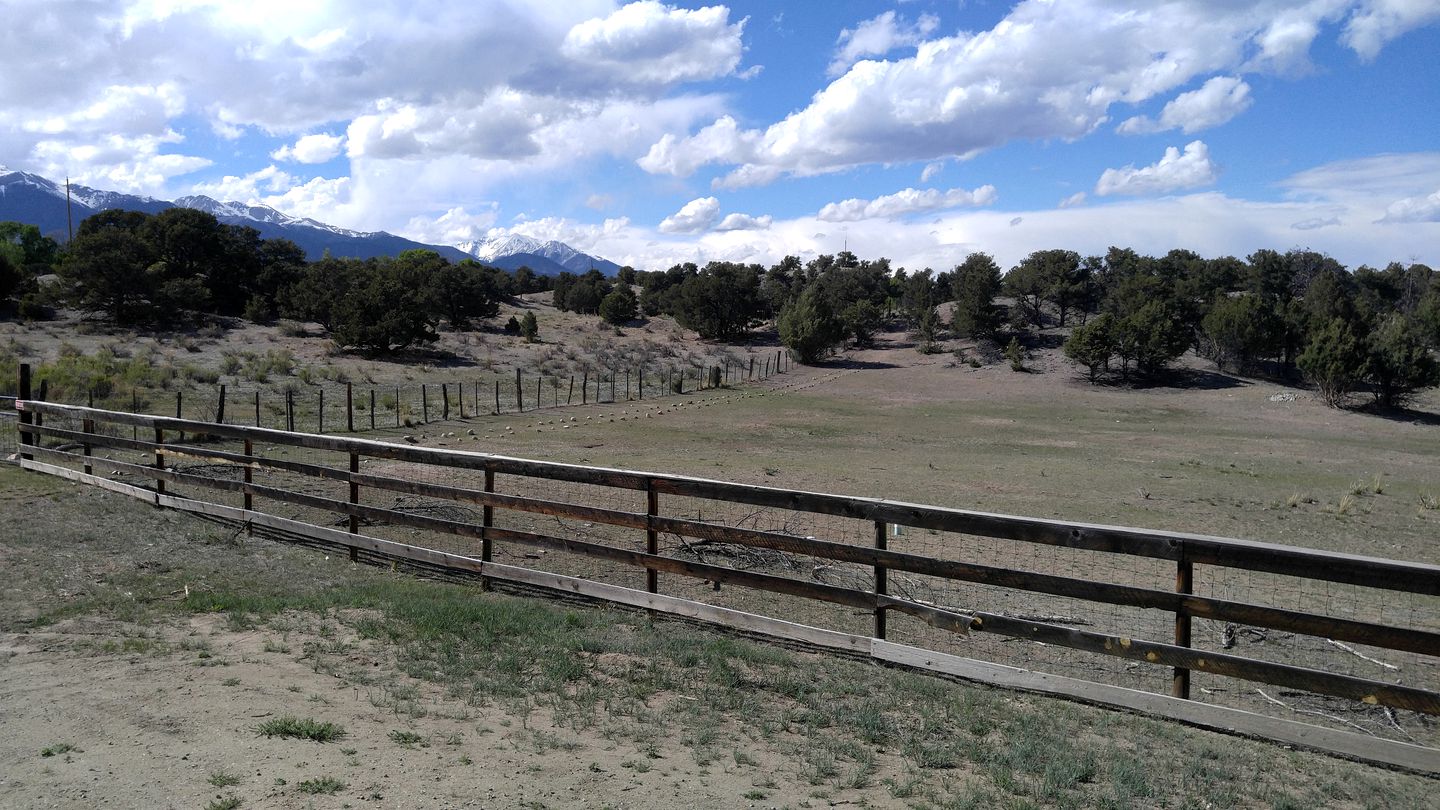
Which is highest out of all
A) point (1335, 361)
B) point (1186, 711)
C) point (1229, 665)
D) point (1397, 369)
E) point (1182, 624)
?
point (1335, 361)

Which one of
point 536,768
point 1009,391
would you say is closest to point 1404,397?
point 1009,391

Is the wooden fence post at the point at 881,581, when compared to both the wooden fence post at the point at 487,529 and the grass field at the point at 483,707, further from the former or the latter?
the wooden fence post at the point at 487,529

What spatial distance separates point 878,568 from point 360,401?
29.9 metres

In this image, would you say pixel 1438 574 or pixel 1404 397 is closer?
pixel 1438 574

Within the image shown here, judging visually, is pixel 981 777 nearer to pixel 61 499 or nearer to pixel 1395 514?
pixel 61 499

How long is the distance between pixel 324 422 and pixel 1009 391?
39.5 meters

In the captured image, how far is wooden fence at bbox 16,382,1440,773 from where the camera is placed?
513 centimetres

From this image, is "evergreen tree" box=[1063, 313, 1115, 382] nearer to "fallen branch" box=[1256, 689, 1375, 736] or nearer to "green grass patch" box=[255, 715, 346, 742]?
"fallen branch" box=[1256, 689, 1375, 736]

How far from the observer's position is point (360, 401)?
33062 mm

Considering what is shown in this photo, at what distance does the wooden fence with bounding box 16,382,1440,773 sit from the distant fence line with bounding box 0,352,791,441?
827 cm

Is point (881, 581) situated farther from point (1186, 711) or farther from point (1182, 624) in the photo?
point (1186, 711)

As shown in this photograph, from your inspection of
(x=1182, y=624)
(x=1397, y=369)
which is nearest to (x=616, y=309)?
(x=1397, y=369)

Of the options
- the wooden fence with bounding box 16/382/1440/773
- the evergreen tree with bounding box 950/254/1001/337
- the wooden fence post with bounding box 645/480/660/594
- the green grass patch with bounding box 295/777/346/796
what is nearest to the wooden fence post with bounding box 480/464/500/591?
the wooden fence with bounding box 16/382/1440/773

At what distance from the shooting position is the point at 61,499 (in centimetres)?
1197
